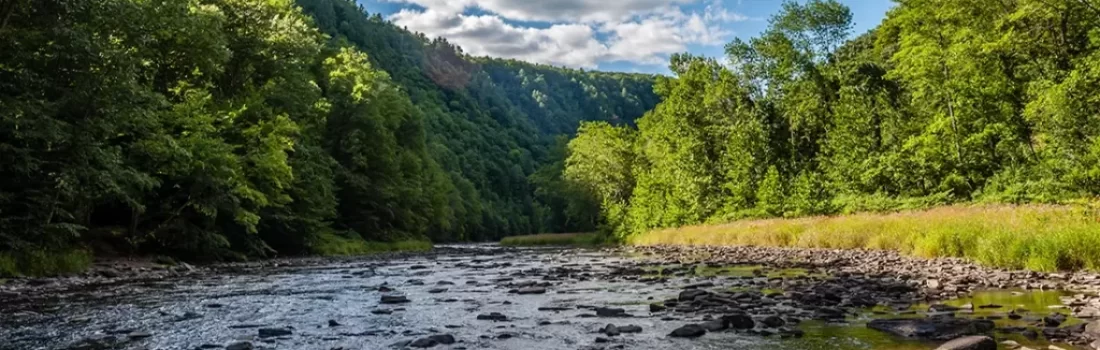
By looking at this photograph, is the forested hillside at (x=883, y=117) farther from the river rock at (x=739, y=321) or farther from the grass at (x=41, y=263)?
the grass at (x=41, y=263)

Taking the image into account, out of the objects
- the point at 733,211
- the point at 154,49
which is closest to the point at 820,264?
the point at 154,49

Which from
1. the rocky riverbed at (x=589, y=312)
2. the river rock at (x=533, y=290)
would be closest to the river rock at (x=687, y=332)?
the rocky riverbed at (x=589, y=312)

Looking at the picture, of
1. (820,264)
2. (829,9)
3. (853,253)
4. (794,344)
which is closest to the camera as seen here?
(794,344)

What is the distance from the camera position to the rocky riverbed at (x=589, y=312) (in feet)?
29.3

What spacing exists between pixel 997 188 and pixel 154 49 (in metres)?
40.6

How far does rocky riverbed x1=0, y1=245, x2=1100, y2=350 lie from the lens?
29.3 feet

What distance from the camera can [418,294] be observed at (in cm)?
1631

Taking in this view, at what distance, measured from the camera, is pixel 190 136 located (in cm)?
2875

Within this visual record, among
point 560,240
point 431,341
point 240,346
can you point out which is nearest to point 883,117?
point 560,240

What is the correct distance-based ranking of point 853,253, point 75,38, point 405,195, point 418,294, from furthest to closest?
point 405,195 → point 853,253 → point 75,38 → point 418,294

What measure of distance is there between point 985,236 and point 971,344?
1320cm

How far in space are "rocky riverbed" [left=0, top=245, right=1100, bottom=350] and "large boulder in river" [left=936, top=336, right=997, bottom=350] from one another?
0.02 m

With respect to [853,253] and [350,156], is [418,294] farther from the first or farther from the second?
[350,156]

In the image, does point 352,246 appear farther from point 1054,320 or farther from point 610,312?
point 1054,320
